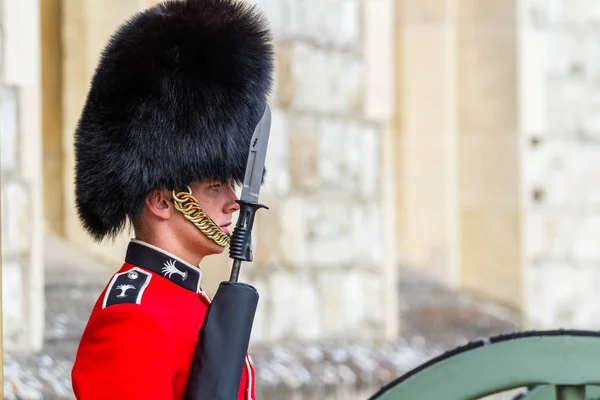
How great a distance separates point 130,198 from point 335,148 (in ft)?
7.37

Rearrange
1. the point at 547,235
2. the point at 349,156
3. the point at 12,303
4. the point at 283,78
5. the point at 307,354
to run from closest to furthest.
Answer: the point at 12,303, the point at 307,354, the point at 283,78, the point at 349,156, the point at 547,235

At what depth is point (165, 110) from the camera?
2.15 metres

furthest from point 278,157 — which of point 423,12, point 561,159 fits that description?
point 561,159

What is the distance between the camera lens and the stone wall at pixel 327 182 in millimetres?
4078

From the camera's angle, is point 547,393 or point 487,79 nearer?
point 547,393

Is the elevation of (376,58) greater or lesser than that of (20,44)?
greater

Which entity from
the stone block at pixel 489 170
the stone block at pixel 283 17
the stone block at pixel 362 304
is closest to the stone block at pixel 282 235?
the stone block at pixel 362 304

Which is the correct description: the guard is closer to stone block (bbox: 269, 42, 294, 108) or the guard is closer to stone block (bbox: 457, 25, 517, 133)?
stone block (bbox: 269, 42, 294, 108)

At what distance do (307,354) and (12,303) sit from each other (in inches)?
41.0

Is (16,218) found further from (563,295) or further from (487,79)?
(563,295)

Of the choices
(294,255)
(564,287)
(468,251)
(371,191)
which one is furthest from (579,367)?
(564,287)

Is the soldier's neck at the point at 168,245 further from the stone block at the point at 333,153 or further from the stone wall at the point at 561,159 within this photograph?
the stone wall at the point at 561,159

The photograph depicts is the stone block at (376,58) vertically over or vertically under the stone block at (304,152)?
over

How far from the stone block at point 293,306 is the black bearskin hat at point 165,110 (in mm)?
1838
